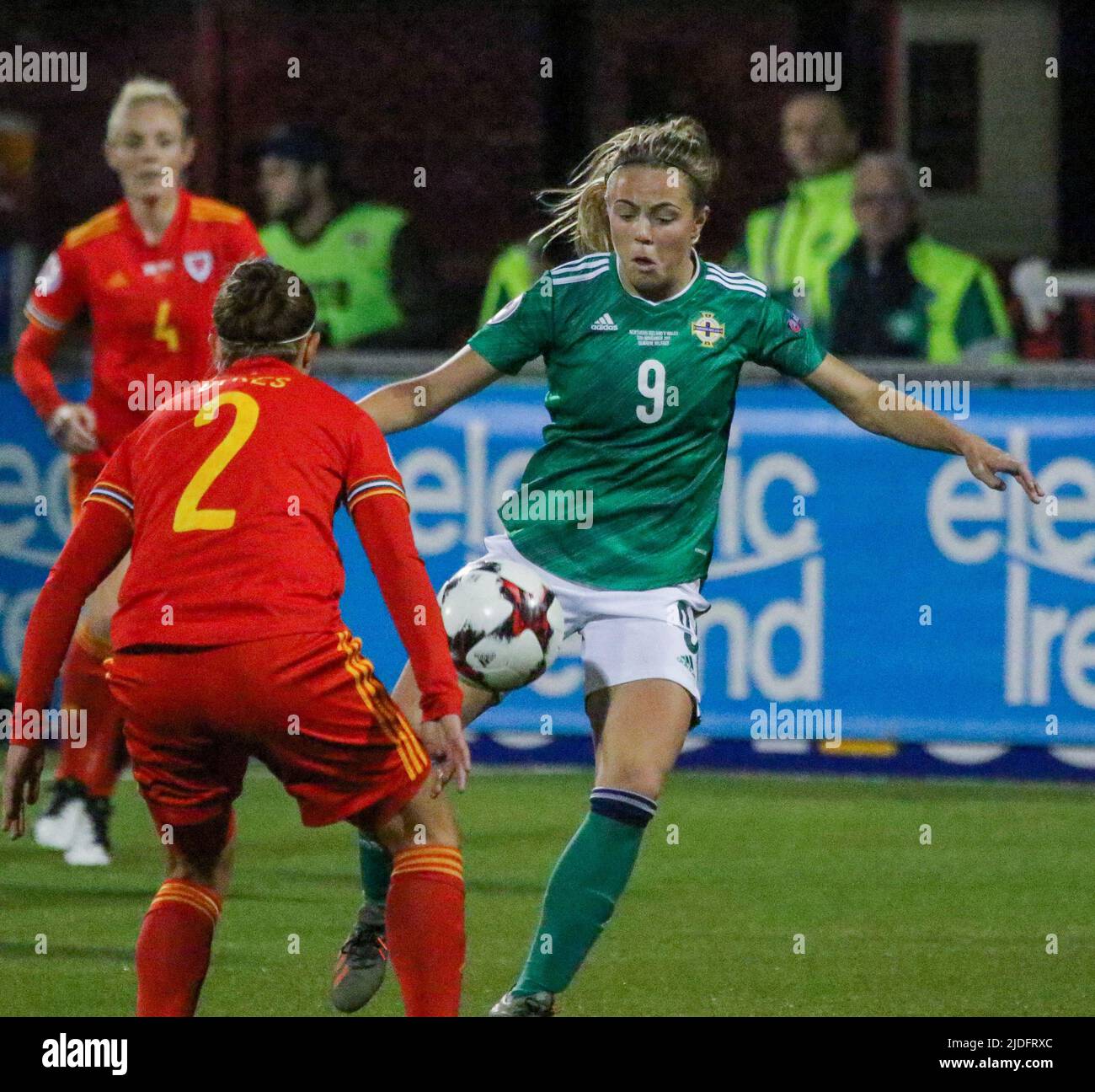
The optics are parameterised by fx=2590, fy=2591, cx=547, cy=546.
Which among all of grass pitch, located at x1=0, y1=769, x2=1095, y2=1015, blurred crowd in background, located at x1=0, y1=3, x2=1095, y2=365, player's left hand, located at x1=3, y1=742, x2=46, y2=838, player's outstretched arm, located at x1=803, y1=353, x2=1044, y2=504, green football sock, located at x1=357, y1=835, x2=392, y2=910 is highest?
blurred crowd in background, located at x1=0, y1=3, x2=1095, y2=365

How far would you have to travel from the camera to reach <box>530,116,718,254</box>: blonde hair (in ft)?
18.7

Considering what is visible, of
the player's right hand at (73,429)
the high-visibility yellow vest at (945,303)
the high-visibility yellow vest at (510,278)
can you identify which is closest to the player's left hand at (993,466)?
the player's right hand at (73,429)

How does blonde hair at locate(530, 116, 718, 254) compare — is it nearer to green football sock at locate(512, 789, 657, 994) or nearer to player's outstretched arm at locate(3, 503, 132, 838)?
green football sock at locate(512, 789, 657, 994)

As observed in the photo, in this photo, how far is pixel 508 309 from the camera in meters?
5.83

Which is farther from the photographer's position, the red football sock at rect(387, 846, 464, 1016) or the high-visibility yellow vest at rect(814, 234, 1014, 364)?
the high-visibility yellow vest at rect(814, 234, 1014, 364)

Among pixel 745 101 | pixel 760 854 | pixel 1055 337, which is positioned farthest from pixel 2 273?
pixel 760 854

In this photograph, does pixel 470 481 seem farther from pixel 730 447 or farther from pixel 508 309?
pixel 508 309

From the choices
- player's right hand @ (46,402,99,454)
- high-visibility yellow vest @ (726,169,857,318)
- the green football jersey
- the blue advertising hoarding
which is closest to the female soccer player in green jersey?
the green football jersey

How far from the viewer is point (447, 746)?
4711 mm

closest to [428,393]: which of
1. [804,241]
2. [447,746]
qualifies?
[447,746]

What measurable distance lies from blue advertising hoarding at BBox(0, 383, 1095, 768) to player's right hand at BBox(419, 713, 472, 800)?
4253 millimetres

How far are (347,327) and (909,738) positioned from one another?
328cm

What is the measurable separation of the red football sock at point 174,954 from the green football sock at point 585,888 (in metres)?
0.85

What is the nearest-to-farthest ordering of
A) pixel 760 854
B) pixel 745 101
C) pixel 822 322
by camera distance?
1. pixel 760 854
2. pixel 822 322
3. pixel 745 101
